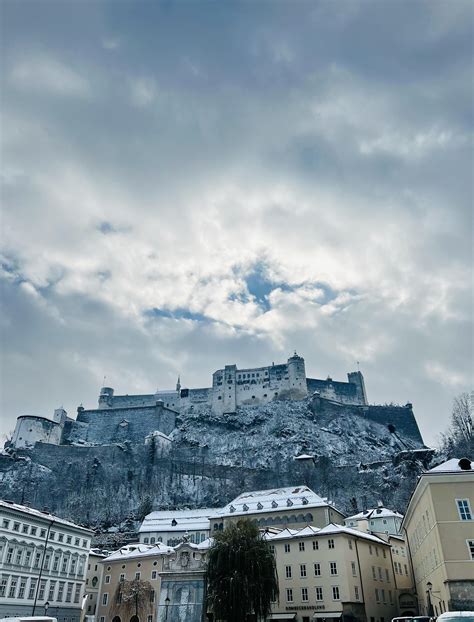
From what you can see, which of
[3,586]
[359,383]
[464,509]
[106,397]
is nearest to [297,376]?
[359,383]

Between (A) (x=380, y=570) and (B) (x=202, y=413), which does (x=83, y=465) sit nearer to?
(B) (x=202, y=413)

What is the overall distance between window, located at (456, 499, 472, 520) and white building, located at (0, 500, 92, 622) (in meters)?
34.1

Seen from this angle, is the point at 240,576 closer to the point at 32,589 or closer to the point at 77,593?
the point at 32,589

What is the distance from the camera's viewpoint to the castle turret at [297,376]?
115238mm

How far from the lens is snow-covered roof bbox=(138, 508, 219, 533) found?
65.4m

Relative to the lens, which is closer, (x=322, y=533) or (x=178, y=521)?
(x=322, y=533)

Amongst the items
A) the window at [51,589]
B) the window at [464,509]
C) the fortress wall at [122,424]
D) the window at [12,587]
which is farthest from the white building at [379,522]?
the fortress wall at [122,424]

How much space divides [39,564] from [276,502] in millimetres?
26685

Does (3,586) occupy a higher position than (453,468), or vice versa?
(453,468)

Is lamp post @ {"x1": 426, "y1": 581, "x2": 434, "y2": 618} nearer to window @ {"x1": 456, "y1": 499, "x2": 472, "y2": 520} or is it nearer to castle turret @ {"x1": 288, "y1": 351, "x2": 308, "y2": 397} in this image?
window @ {"x1": 456, "y1": 499, "x2": 472, "y2": 520}

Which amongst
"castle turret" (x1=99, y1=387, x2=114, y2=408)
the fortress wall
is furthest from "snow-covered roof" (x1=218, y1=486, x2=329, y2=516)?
"castle turret" (x1=99, y1=387, x2=114, y2=408)

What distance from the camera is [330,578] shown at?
39.2 metres

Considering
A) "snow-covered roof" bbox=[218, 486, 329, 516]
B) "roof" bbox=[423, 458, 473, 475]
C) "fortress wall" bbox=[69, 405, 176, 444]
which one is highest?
"fortress wall" bbox=[69, 405, 176, 444]

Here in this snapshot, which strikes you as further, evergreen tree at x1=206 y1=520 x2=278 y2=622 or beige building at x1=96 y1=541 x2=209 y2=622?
beige building at x1=96 y1=541 x2=209 y2=622
